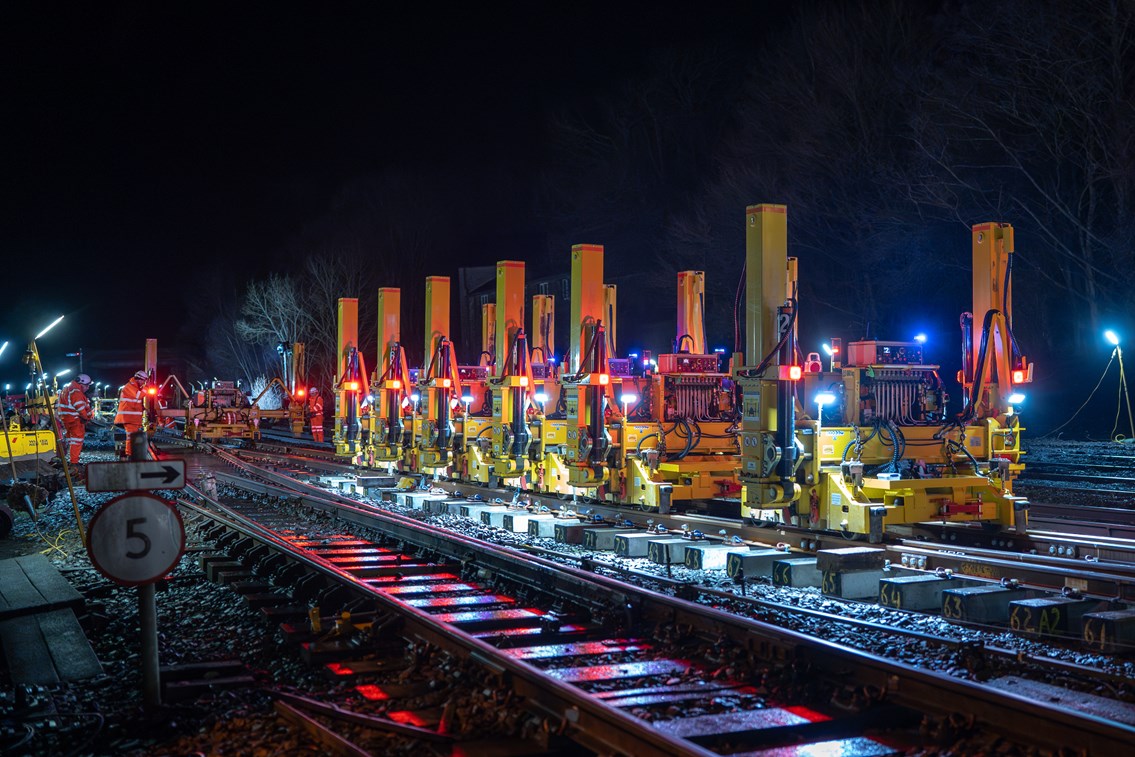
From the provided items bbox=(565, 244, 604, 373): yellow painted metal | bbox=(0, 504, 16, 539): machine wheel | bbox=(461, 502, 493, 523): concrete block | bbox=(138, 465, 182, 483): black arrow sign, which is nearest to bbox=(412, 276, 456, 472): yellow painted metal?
bbox=(461, 502, 493, 523): concrete block

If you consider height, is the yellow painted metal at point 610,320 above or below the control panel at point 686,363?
above

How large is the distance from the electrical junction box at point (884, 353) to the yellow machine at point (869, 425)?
18 millimetres

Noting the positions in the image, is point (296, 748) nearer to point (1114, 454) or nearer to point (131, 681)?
point (131, 681)

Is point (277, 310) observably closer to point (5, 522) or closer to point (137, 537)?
point (5, 522)

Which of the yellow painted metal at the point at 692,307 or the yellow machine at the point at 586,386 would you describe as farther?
the yellow painted metal at the point at 692,307

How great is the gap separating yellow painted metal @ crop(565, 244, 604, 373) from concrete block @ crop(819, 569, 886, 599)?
21.2ft

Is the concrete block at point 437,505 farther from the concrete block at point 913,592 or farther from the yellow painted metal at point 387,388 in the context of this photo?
the concrete block at point 913,592

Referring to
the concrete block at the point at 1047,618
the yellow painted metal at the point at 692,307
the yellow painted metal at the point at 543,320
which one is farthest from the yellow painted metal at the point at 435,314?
the concrete block at the point at 1047,618

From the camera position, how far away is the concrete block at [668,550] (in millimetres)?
11336

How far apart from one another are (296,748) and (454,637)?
1602 mm

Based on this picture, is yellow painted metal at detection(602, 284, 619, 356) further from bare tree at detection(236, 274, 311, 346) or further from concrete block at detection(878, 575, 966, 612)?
bare tree at detection(236, 274, 311, 346)

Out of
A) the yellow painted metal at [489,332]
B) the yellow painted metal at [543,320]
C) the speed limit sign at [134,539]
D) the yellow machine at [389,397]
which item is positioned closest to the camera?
the speed limit sign at [134,539]

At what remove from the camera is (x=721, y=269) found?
3247cm

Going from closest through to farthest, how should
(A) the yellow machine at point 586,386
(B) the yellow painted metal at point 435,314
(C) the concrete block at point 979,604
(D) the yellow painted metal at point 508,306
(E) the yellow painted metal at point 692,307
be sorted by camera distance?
(C) the concrete block at point 979,604 < (A) the yellow machine at point 586,386 < (D) the yellow painted metal at point 508,306 < (E) the yellow painted metal at point 692,307 < (B) the yellow painted metal at point 435,314
